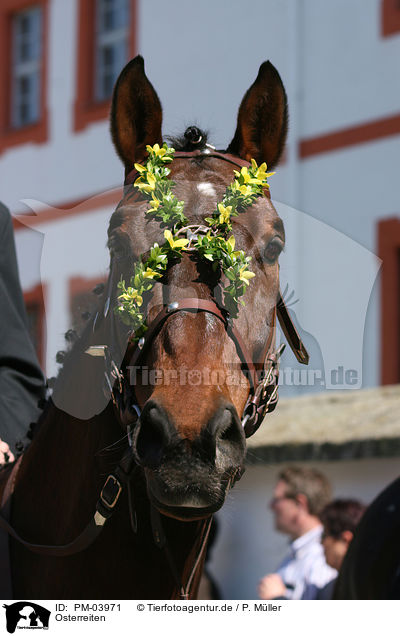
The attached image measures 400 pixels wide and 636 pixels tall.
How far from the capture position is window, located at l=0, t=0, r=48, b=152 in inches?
360

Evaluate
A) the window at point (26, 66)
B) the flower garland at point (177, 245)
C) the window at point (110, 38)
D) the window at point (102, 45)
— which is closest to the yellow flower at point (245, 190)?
the flower garland at point (177, 245)

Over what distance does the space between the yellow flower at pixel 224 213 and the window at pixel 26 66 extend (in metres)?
7.09

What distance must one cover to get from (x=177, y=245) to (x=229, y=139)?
51 centimetres

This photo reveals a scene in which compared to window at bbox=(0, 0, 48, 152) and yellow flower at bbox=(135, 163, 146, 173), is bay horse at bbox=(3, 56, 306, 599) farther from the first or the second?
window at bbox=(0, 0, 48, 152)

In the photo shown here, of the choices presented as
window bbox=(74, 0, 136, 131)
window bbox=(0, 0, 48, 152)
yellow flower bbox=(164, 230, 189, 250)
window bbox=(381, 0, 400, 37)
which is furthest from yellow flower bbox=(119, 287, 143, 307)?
window bbox=(381, 0, 400, 37)

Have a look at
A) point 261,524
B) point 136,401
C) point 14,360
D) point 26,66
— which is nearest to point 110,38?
point 26,66

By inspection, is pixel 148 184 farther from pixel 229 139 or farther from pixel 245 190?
pixel 229 139

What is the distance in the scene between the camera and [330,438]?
25.1 feet

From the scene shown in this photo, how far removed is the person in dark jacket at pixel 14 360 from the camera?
→ 308cm

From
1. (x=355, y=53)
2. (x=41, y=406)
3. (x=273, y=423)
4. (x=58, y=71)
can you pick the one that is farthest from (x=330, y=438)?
(x=41, y=406)

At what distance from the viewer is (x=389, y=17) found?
857 centimetres

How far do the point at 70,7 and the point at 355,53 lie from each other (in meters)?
3.09

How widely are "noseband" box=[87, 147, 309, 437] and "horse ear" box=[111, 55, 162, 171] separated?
0.08 meters
